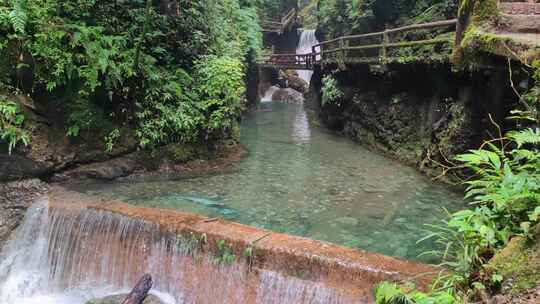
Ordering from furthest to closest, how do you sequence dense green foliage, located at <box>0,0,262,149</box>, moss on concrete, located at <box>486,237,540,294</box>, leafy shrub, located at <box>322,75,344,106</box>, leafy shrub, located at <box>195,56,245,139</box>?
1. leafy shrub, located at <box>322,75,344,106</box>
2. leafy shrub, located at <box>195,56,245,139</box>
3. dense green foliage, located at <box>0,0,262,149</box>
4. moss on concrete, located at <box>486,237,540,294</box>

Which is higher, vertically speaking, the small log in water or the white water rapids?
the white water rapids

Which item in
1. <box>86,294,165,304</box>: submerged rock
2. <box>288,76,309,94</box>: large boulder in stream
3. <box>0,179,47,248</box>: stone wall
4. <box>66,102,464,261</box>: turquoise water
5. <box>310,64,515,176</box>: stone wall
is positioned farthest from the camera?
<box>288,76,309,94</box>: large boulder in stream

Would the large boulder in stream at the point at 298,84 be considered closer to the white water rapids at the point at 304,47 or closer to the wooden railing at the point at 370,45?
the white water rapids at the point at 304,47

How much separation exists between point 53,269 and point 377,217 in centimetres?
554

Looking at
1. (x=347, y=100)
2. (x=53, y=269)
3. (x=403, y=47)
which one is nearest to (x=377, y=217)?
(x=53, y=269)

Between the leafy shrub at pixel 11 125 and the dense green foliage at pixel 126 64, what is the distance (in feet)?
2.01

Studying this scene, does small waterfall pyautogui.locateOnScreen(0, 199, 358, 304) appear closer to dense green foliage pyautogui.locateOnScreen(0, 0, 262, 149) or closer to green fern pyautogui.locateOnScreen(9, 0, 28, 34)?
dense green foliage pyautogui.locateOnScreen(0, 0, 262, 149)

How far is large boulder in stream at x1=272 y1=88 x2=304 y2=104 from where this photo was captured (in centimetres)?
3283

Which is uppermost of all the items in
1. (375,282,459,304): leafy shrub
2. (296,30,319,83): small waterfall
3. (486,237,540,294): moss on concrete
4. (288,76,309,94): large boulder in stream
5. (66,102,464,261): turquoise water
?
(296,30,319,83): small waterfall

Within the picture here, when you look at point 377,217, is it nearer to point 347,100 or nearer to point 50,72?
point 50,72

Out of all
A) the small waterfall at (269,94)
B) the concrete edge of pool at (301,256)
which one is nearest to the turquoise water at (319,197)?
the concrete edge of pool at (301,256)

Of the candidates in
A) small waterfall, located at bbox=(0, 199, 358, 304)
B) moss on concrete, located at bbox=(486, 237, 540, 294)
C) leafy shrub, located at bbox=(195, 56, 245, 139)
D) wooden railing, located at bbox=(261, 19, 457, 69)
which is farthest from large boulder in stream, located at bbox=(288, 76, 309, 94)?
moss on concrete, located at bbox=(486, 237, 540, 294)

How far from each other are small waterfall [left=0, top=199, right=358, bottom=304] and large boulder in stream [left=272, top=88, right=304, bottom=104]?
27042 mm

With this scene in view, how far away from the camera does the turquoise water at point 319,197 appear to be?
628 centimetres
